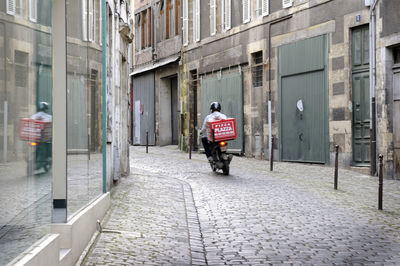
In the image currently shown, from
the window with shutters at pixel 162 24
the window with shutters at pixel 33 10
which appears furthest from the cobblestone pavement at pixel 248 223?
the window with shutters at pixel 162 24

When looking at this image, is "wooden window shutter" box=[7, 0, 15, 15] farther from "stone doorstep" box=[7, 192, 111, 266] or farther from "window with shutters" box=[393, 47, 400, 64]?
"window with shutters" box=[393, 47, 400, 64]

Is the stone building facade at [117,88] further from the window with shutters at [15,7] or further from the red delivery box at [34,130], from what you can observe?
the window with shutters at [15,7]

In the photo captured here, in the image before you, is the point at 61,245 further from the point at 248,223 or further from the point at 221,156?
the point at 221,156

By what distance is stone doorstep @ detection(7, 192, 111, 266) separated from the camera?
3.56m

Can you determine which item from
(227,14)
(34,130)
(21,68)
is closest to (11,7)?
(21,68)

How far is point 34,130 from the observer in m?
3.81

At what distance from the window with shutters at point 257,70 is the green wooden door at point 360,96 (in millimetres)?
4994

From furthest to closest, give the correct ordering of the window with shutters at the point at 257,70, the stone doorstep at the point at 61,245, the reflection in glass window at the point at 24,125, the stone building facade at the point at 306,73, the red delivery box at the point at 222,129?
the window with shutters at the point at 257,70 < the stone building facade at the point at 306,73 < the red delivery box at the point at 222,129 < the stone doorstep at the point at 61,245 < the reflection in glass window at the point at 24,125

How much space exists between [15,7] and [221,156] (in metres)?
10.1

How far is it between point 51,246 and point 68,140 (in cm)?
138

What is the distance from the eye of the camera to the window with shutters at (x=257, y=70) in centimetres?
2009

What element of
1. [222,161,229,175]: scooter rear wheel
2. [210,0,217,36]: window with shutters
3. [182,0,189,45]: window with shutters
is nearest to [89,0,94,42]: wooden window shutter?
[222,161,229,175]: scooter rear wheel

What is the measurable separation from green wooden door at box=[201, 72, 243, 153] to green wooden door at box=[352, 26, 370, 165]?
620 cm

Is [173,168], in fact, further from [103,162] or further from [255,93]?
[103,162]
